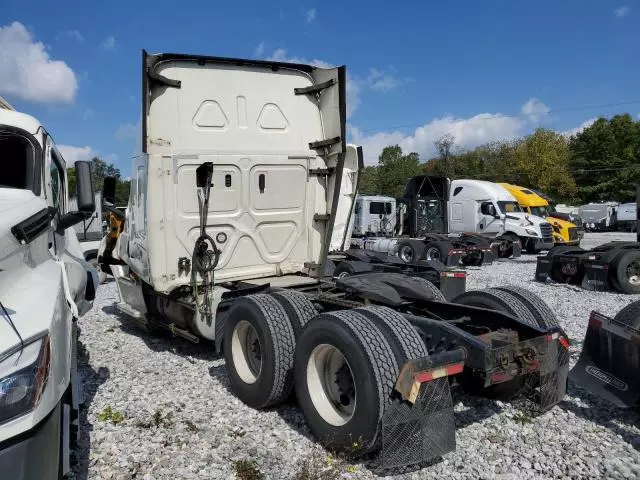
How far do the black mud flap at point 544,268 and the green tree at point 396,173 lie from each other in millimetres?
43921

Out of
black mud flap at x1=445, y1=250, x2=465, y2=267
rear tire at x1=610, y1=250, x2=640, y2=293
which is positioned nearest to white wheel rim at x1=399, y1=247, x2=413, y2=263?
black mud flap at x1=445, y1=250, x2=465, y2=267

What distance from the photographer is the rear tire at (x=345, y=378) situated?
3.54 metres

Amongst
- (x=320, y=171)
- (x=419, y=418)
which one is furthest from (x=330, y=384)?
(x=320, y=171)

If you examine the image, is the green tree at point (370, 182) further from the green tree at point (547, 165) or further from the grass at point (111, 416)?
the grass at point (111, 416)

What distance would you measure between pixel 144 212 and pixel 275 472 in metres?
3.69

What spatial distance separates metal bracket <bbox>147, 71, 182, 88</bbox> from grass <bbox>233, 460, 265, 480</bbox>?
413cm

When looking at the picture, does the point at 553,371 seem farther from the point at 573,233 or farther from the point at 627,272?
the point at 573,233

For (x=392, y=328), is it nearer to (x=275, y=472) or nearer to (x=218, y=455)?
(x=275, y=472)

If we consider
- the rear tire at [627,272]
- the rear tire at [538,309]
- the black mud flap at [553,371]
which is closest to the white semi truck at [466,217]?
the rear tire at [627,272]

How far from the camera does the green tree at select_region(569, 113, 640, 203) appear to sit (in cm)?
5297

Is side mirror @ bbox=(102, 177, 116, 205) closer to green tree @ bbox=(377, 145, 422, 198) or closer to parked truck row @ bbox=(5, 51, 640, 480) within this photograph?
parked truck row @ bbox=(5, 51, 640, 480)

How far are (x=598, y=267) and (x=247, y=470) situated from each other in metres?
10.7

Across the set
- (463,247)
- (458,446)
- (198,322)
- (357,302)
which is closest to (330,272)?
(198,322)

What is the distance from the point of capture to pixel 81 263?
535 centimetres
